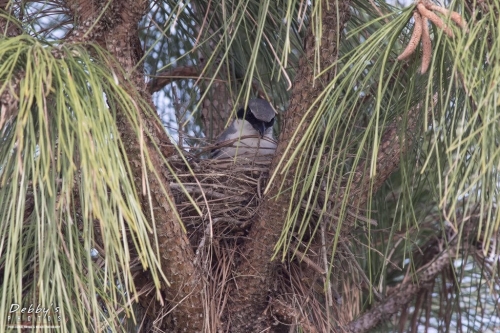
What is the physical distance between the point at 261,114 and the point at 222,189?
768 mm

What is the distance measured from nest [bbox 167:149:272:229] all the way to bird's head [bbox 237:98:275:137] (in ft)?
1.55

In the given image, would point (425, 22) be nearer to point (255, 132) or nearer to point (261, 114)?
point (261, 114)

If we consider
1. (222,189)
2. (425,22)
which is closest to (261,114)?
(222,189)

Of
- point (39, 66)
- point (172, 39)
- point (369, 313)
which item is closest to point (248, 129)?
point (172, 39)

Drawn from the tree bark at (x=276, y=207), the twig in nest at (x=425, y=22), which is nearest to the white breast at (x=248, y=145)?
the tree bark at (x=276, y=207)

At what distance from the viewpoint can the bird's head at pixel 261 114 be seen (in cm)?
342

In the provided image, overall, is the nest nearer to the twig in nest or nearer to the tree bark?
the tree bark

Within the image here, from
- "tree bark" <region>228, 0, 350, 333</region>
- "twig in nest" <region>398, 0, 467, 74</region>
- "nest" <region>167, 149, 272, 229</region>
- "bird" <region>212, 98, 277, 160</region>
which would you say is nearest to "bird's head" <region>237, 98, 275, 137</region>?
"bird" <region>212, 98, 277, 160</region>

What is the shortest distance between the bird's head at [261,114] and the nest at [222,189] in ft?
1.55

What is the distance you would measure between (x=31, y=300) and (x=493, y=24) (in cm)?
119

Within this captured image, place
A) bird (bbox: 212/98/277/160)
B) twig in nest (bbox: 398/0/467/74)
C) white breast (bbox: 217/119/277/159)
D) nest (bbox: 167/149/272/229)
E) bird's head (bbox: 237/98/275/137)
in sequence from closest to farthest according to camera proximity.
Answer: twig in nest (bbox: 398/0/467/74), nest (bbox: 167/149/272/229), white breast (bbox: 217/119/277/159), bird (bbox: 212/98/277/160), bird's head (bbox: 237/98/275/137)

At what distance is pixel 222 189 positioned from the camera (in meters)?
2.73

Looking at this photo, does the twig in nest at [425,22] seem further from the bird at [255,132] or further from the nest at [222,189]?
the bird at [255,132]

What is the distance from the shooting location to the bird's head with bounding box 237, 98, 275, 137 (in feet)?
11.2
